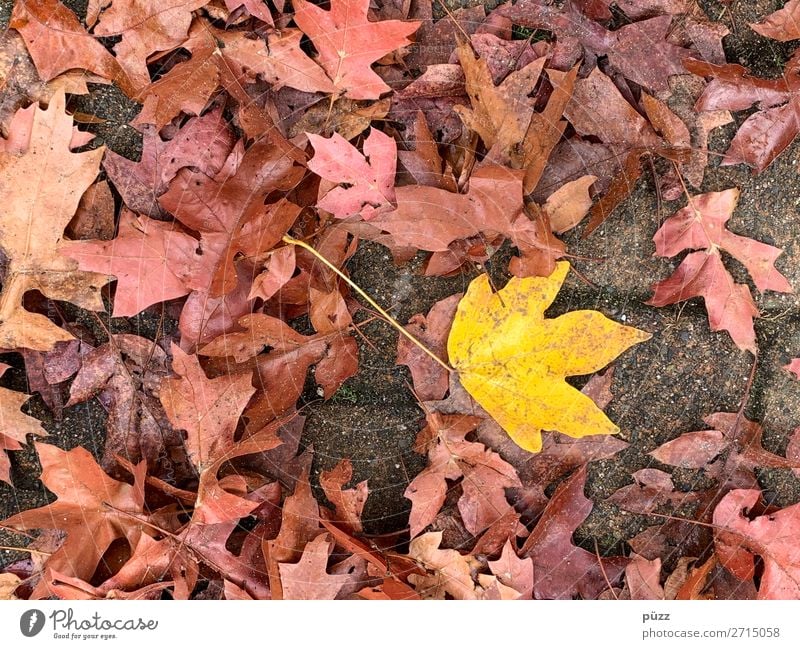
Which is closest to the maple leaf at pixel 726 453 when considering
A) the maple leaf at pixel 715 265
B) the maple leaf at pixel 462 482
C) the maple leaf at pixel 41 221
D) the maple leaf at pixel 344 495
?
the maple leaf at pixel 715 265

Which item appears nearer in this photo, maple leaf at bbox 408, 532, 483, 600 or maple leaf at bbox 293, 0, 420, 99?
maple leaf at bbox 293, 0, 420, 99

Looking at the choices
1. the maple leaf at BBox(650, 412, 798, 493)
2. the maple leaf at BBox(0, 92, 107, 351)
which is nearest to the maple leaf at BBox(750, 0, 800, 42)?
the maple leaf at BBox(650, 412, 798, 493)

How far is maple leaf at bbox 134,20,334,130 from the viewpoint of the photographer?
1285mm

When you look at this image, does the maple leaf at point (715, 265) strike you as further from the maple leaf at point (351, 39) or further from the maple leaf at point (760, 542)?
the maple leaf at point (351, 39)

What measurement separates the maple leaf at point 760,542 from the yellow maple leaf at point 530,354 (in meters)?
0.39

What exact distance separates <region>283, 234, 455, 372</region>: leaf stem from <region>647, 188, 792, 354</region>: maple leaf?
1.70 feet

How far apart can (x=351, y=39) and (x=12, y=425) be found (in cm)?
111

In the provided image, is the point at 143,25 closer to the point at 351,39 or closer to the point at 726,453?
the point at 351,39

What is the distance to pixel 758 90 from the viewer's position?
1.34 m

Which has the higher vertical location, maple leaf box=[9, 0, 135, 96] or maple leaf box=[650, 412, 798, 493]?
maple leaf box=[9, 0, 135, 96]

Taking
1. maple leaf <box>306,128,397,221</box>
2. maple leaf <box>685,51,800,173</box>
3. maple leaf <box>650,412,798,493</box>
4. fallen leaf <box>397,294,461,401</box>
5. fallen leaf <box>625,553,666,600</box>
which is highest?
maple leaf <box>685,51,800,173</box>

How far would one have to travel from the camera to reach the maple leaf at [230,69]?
1285mm

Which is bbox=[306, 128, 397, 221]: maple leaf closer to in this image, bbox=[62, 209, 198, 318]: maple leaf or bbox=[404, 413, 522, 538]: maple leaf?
bbox=[62, 209, 198, 318]: maple leaf
